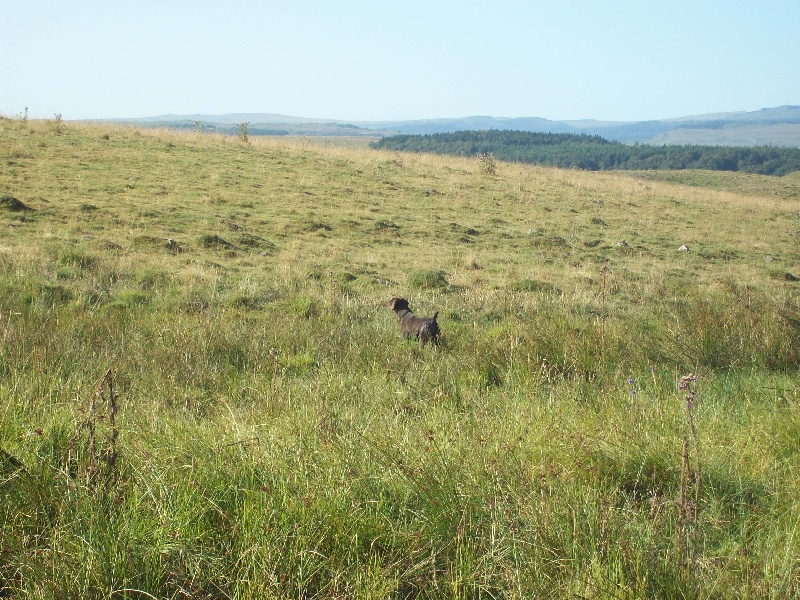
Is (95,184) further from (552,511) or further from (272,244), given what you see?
(552,511)

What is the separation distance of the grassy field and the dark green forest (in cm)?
7003

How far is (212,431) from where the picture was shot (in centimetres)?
371

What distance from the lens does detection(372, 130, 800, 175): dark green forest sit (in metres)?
84.0

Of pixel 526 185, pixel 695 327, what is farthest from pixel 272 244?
pixel 526 185

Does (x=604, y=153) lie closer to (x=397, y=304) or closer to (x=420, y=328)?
(x=397, y=304)

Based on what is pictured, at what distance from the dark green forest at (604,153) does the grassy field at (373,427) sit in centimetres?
7003

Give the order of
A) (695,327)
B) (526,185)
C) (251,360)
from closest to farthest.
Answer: (251,360), (695,327), (526,185)

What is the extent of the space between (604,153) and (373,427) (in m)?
95.1

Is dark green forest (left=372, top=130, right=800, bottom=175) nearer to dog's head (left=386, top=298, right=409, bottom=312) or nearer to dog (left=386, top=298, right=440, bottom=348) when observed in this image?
dog's head (left=386, top=298, right=409, bottom=312)

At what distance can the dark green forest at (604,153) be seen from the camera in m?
84.0

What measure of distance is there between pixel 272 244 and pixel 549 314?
8320mm

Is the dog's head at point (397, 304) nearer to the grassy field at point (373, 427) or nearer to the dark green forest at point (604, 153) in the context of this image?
the grassy field at point (373, 427)

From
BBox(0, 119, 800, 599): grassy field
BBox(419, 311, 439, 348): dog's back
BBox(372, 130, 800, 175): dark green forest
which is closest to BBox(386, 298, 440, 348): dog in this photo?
BBox(419, 311, 439, 348): dog's back

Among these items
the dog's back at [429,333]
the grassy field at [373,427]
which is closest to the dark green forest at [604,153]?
the grassy field at [373,427]
